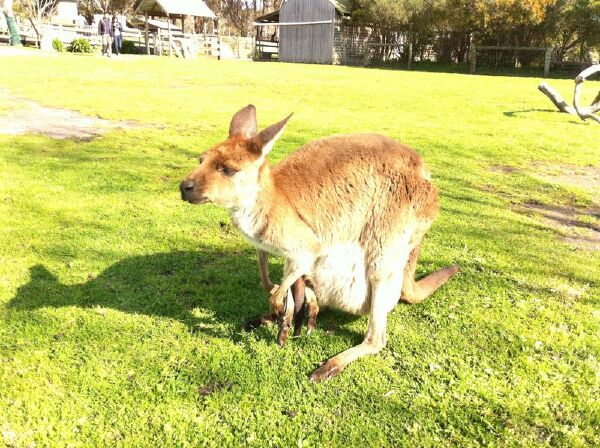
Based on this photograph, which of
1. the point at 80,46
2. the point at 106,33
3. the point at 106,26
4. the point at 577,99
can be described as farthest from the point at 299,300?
the point at 80,46

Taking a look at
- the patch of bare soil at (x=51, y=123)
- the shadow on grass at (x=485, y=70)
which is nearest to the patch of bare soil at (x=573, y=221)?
the patch of bare soil at (x=51, y=123)

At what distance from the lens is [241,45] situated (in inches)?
1312

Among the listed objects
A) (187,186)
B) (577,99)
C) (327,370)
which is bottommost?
(327,370)

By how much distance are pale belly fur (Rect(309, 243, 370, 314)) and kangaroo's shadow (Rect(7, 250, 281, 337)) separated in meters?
0.66

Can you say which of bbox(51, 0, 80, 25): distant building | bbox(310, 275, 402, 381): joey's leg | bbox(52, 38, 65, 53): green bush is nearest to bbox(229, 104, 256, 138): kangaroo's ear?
bbox(310, 275, 402, 381): joey's leg

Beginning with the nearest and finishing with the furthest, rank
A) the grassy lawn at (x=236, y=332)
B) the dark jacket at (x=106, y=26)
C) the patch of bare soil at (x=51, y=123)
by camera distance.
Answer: the grassy lawn at (x=236, y=332) < the patch of bare soil at (x=51, y=123) < the dark jacket at (x=106, y=26)

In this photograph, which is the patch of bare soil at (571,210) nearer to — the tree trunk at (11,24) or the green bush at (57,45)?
the green bush at (57,45)

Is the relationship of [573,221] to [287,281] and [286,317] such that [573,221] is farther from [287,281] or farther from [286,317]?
[287,281]

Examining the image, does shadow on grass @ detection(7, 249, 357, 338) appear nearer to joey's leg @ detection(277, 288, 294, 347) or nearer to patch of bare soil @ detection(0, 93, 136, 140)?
joey's leg @ detection(277, 288, 294, 347)

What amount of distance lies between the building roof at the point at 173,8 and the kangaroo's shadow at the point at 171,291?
25961mm

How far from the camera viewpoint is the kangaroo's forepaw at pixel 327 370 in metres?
2.49

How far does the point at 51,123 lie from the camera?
805cm

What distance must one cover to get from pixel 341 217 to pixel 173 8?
27591mm

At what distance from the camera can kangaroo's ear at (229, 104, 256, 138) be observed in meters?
2.29
